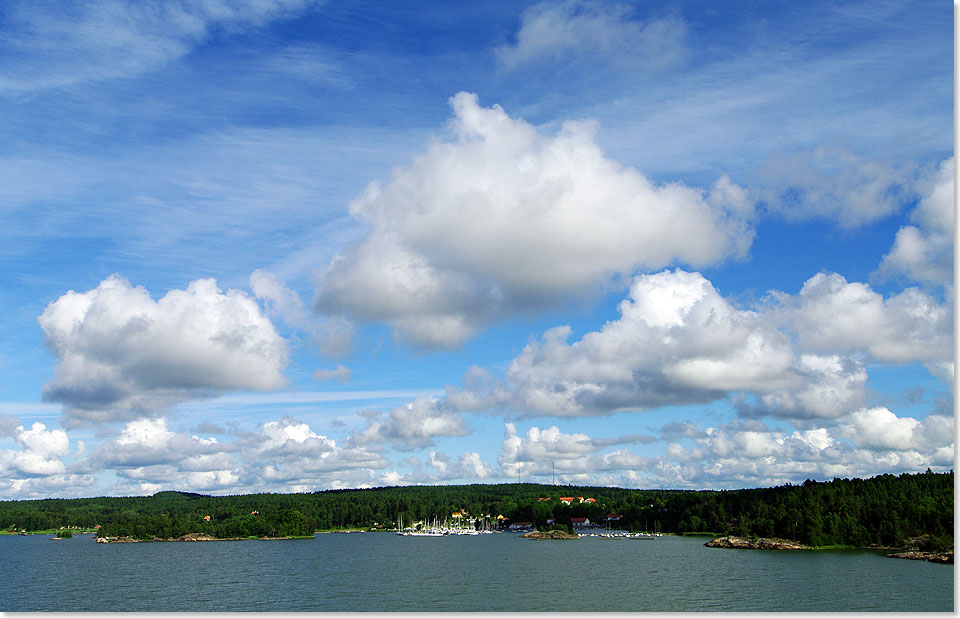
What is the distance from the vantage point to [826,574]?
67.5 meters

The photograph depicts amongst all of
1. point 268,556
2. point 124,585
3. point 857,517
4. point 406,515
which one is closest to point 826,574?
point 857,517

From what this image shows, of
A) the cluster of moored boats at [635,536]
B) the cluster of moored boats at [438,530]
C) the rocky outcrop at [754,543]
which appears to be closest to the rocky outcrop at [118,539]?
the cluster of moored boats at [438,530]

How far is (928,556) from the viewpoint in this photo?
80.3m

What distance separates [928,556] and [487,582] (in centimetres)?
5103

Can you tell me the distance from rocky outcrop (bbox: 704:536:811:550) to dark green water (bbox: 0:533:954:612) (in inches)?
247

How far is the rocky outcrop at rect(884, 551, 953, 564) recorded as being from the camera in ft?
252

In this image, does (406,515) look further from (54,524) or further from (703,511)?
(54,524)

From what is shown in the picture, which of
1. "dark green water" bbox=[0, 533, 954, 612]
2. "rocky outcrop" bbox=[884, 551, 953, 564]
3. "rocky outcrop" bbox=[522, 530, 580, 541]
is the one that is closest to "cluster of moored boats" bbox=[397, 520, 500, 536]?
"rocky outcrop" bbox=[522, 530, 580, 541]

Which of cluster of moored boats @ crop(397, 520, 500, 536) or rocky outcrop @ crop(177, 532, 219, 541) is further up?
rocky outcrop @ crop(177, 532, 219, 541)

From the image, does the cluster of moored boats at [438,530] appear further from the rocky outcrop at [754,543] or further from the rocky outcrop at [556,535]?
the rocky outcrop at [754,543]

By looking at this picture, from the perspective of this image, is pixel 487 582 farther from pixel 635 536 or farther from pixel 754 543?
pixel 635 536

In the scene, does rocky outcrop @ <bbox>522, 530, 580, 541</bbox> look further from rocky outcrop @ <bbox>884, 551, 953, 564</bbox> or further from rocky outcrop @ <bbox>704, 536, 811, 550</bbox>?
rocky outcrop @ <bbox>884, 551, 953, 564</bbox>

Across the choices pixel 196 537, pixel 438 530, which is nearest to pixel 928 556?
pixel 438 530

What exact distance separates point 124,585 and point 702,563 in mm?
59480
